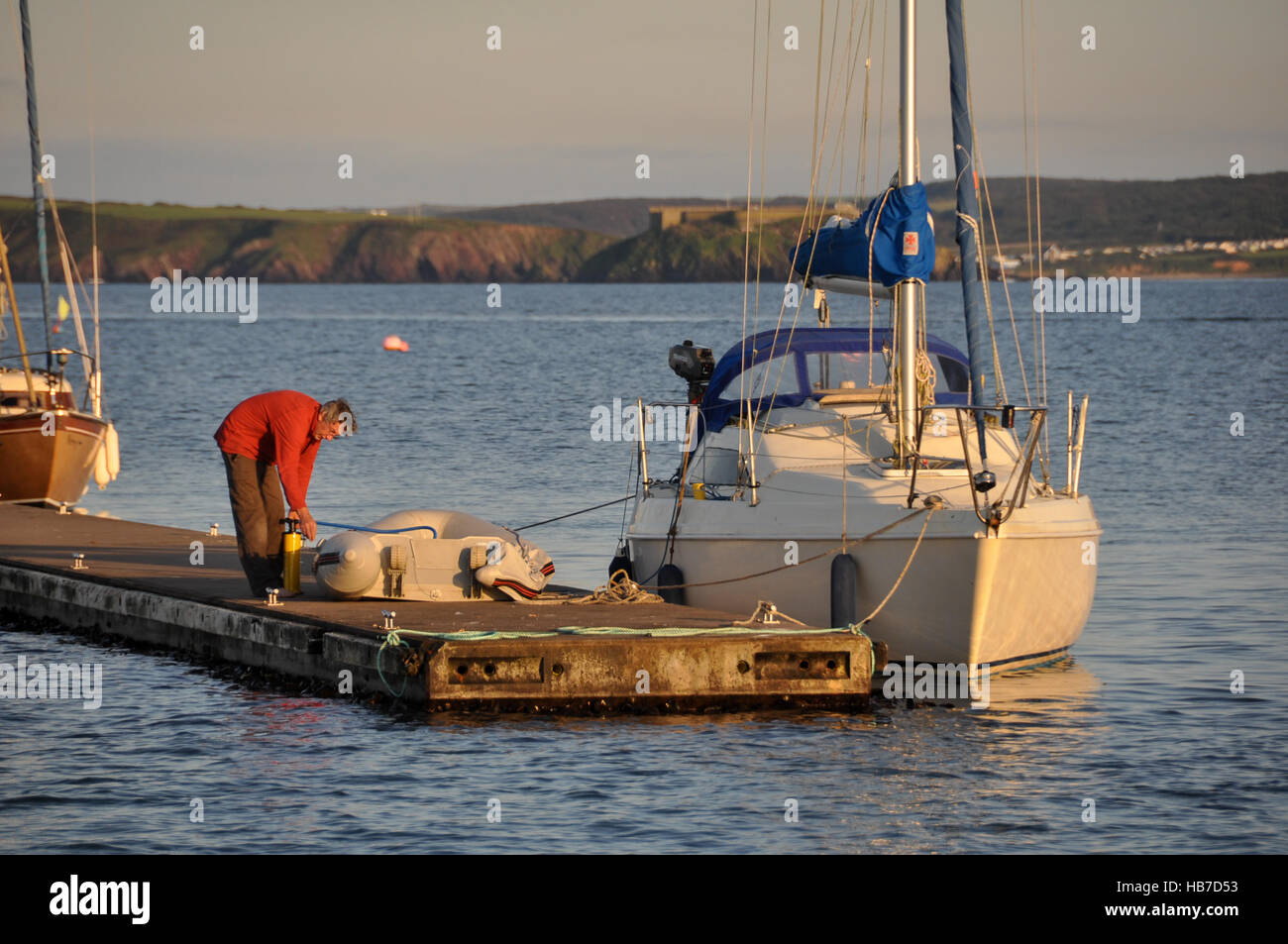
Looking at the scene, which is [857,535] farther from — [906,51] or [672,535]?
[906,51]

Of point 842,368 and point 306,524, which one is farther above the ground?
point 842,368

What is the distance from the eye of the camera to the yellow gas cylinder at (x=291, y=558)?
48.8 ft

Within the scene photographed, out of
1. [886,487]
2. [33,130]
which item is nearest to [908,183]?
[886,487]

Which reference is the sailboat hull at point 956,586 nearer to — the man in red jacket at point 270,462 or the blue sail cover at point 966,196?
the blue sail cover at point 966,196

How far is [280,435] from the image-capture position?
14.3m

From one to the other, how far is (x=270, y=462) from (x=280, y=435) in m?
0.59

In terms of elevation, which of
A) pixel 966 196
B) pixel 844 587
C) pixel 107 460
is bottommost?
pixel 844 587

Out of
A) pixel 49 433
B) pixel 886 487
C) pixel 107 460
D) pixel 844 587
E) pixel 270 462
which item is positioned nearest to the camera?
pixel 844 587

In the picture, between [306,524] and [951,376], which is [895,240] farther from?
[306,524]

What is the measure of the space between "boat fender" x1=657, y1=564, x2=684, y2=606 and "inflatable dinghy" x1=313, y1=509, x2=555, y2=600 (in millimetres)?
1393

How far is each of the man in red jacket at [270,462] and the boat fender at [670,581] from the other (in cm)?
324

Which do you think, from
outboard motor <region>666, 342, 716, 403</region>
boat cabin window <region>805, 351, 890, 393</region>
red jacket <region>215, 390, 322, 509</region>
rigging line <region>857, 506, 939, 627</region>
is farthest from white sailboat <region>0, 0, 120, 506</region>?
rigging line <region>857, 506, 939, 627</region>

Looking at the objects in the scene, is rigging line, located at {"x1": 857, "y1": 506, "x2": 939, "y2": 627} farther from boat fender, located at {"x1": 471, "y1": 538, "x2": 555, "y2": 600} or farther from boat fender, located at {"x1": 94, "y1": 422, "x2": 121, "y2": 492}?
boat fender, located at {"x1": 94, "y1": 422, "x2": 121, "y2": 492}
